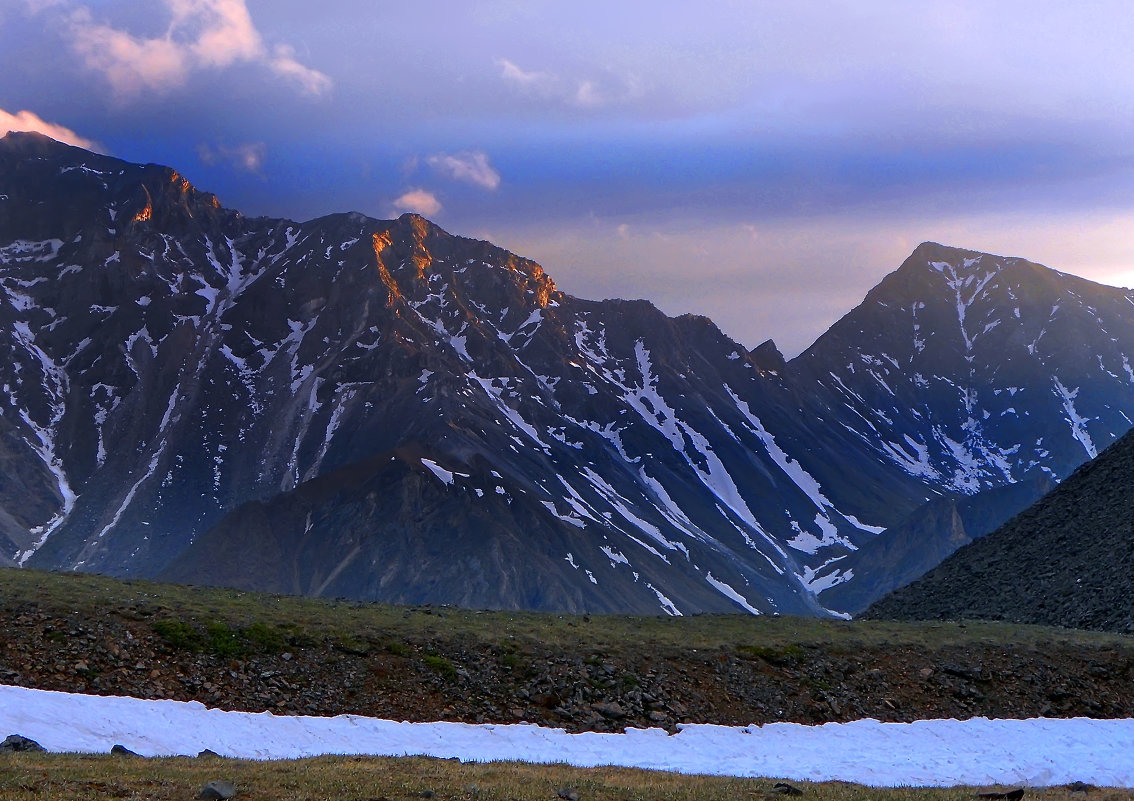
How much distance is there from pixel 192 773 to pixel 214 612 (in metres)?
23.3

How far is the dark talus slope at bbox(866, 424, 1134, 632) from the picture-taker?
270 ft

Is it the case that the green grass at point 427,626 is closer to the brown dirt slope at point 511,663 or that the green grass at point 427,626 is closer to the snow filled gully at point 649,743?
the brown dirt slope at point 511,663

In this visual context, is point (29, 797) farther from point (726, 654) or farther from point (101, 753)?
point (726, 654)

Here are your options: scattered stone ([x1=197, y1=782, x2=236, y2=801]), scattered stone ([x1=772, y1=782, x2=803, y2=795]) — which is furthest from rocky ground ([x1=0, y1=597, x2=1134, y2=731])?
scattered stone ([x1=197, y1=782, x2=236, y2=801])

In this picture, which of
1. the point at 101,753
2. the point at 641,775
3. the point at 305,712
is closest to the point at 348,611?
the point at 305,712

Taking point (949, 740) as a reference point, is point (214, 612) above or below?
above

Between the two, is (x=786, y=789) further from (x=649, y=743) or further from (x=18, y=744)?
(x=18, y=744)

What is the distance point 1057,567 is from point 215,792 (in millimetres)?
76248

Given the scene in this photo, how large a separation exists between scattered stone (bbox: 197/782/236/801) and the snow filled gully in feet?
40.1

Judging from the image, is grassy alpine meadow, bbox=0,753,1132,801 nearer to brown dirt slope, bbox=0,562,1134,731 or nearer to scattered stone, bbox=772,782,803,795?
scattered stone, bbox=772,782,803,795

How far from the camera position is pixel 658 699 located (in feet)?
168

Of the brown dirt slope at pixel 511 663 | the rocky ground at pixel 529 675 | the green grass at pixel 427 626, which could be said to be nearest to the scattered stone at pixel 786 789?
the rocky ground at pixel 529 675

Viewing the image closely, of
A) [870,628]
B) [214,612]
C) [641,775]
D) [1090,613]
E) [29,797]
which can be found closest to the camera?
[29,797]

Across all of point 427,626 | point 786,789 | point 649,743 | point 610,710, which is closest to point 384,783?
point 786,789
